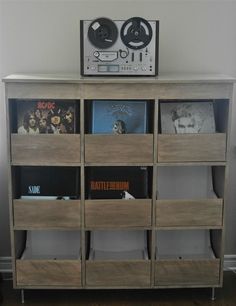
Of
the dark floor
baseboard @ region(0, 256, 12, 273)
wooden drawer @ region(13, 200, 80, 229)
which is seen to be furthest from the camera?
baseboard @ region(0, 256, 12, 273)

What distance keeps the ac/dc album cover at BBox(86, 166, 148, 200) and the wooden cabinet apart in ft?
0.15

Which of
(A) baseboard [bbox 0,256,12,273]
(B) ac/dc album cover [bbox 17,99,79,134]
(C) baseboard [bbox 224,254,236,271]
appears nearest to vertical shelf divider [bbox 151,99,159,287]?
(B) ac/dc album cover [bbox 17,99,79,134]

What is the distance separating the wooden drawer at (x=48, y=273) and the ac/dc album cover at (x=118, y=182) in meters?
0.38

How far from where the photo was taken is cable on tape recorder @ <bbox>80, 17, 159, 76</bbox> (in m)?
2.16

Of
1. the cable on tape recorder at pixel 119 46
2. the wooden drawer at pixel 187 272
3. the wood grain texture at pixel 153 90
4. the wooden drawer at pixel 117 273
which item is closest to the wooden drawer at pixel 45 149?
the wood grain texture at pixel 153 90

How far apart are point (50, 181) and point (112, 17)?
95 centimetres

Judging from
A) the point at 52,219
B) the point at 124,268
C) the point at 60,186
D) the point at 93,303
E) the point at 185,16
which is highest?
the point at 185,16

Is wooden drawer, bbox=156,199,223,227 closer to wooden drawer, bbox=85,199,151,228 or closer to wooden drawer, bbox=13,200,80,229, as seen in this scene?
wooden drawer, bbox=85,199,151,228

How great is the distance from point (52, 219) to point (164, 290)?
78 centimetres

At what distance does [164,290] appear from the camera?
2514mm

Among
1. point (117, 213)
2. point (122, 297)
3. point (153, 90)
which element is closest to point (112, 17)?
point (153, 90)

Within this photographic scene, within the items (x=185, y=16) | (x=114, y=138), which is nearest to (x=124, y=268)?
(x=114, y=138)

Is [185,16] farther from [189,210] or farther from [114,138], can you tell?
[189,210]

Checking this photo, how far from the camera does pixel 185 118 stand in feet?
7.46
